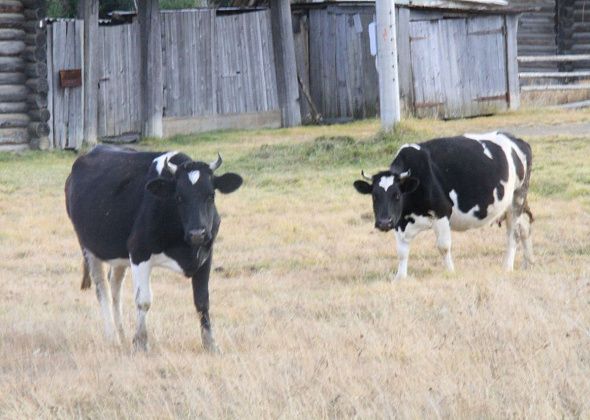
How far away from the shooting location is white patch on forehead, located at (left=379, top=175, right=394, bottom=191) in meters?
13.5

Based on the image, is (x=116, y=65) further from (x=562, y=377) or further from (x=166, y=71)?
(x=562, y=377)

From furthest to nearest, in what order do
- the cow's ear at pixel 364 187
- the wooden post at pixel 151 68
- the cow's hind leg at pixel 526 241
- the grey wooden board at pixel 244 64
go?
the grey wooden board at pixel 244 64, the wooden post at pixel 151 68, the cow's hind leg at pixel 526 241, the cow's ear at pixel 364 187

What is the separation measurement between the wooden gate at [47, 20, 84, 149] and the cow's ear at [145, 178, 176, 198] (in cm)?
1489

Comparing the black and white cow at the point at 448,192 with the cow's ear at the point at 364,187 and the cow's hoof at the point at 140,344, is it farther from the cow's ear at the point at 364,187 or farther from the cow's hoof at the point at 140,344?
the cow's hoof at the point at 140,344

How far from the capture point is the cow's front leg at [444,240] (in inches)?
536

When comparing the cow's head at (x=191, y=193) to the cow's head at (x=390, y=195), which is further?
the cow's head at (x=390, y=195)

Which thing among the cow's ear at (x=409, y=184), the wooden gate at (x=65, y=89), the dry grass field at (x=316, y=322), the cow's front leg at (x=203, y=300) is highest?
the wooden gate at (x=65, y=89)

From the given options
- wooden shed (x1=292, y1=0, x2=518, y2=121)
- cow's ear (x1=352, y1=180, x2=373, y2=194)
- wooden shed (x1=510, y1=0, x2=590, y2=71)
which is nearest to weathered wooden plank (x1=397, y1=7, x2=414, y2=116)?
wooden shed (x1=292, y1=0, x2=518, y2=121)

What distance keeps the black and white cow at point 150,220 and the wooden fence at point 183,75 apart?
45.6ft

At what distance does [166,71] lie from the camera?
26.2 meters

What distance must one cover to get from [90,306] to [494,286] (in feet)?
11.1

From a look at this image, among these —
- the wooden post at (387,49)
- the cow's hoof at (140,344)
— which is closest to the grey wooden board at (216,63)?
the wooden post at (387,49)

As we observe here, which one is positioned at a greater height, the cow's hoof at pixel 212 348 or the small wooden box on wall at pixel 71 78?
the small wooden box on wall at pixel 71 78

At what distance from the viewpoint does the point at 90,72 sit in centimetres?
2459
